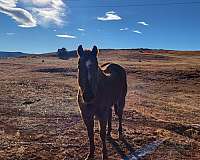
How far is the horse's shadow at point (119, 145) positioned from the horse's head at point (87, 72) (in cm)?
228

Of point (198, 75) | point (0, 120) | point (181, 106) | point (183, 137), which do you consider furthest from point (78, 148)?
point (198, 75)

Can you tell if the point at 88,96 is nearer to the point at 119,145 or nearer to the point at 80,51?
the point at 80,51

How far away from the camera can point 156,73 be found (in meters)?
40.2

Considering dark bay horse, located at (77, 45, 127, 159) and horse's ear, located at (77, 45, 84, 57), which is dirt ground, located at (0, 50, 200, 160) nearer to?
dark bay horse, located at (77, 45, 127, 159)

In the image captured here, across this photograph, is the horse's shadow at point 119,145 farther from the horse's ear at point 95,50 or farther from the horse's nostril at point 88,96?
the horse's ear at point 95,50

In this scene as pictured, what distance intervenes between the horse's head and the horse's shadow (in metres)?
2.28

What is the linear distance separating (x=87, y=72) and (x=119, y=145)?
3306 mm

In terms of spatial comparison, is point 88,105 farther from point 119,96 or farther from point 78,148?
point 119,96

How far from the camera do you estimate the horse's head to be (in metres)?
7.94

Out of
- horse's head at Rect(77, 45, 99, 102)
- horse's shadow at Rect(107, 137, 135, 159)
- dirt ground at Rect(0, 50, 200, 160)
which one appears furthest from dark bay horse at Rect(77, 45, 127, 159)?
dirt ground at Rect(0, 50, 200, 160)

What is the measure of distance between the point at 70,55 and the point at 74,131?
7281cm

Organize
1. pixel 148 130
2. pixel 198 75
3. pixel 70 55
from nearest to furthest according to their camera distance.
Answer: pixel 148 130, pixel 198 75, pixel 70 55

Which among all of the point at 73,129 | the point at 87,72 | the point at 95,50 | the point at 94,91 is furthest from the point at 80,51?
the point at 73,129

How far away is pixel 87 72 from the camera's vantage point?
795 cm
